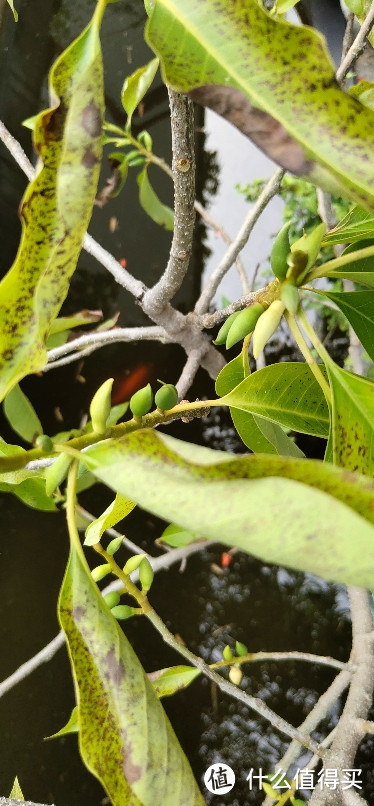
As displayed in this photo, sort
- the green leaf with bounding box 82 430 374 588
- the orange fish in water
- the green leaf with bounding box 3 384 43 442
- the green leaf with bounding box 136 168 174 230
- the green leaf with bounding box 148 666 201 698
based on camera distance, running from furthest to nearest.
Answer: the orange fish in water < the green leaf with bounding box 136 168 174 230 < the green leaf with bounding box 3 384 43 442 < the green leaf with bounding box 148 666 201 698 < the green leaf with bounding box 82 430 374 588

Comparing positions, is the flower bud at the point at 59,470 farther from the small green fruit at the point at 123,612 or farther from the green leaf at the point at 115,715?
the small green fruit at the point at 123,612

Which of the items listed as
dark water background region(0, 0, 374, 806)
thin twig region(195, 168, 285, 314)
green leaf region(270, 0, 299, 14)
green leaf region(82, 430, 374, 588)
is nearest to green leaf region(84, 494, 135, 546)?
green leaf region(82, 430, 374, 588)

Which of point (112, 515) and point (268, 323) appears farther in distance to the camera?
point (112, 515)

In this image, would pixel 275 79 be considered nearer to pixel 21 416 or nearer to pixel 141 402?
pixel 141 402

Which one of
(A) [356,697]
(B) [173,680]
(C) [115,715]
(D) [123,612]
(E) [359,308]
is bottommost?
(A) [356,697]

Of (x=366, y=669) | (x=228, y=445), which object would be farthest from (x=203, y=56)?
(x=228, y=445)

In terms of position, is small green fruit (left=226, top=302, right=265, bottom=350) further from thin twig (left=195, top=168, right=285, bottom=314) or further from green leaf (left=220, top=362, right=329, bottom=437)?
thin twig (left=195, top=168, right=285, bottom=314)

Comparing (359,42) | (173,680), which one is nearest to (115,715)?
(173,680)
